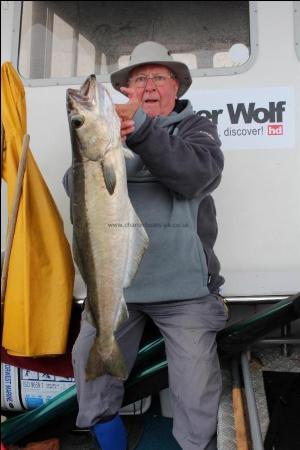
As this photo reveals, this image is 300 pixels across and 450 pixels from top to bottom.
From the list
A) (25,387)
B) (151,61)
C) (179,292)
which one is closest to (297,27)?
(151,61)

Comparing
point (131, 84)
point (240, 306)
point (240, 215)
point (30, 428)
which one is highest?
point (131, 84)

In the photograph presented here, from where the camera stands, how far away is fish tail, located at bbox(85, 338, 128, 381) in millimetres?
1941

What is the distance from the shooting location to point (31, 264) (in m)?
2.51

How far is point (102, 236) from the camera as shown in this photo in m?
1.74

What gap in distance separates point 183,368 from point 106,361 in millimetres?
458

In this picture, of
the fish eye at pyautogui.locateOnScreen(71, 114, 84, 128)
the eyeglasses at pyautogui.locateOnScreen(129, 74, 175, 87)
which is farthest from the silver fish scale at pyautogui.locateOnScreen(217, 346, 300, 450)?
the eyeglasses at pyautogui.locateOnScreen(129, 74, 175, 87)

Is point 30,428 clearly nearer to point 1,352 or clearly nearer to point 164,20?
point 1,352

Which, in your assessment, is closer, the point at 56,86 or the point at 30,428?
the point at 30,428

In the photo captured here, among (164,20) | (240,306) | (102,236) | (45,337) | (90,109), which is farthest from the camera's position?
(240,306)

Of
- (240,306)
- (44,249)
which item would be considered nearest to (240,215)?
(240,306)

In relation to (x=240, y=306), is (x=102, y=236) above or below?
above

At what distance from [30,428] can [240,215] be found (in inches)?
74.3

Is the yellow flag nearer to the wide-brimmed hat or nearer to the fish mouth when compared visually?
the wide-brimmed hat

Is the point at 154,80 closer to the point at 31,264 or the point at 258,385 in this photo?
the point at 31,264
